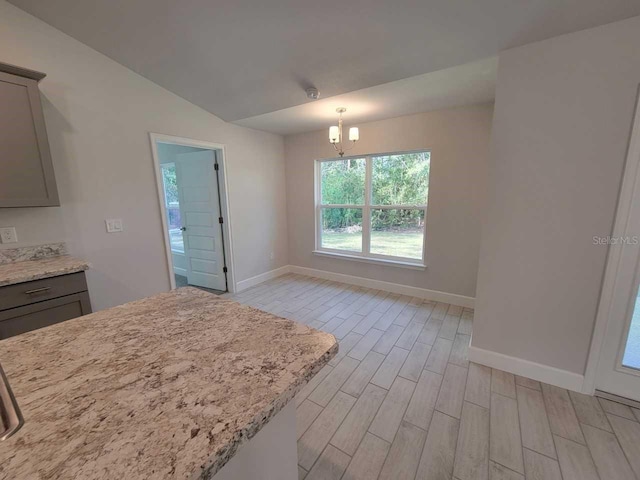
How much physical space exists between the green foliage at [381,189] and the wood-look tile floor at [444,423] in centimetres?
168

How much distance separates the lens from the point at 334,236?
4.20 m

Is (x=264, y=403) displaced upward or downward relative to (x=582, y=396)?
upward

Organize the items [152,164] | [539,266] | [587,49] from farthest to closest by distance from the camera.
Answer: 1. [152,164]
2. [539,266]
3. [587,49]

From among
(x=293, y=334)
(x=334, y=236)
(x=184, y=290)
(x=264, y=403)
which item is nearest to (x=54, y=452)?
(x=264, y=403)

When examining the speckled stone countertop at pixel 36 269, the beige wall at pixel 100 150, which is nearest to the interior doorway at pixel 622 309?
the speckled stone countertop at pixel 36 269

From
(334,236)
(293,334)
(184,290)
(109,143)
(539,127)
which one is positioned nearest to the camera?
(293,334)

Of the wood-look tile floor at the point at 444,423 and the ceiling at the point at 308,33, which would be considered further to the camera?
the ceiling at the point at 308,33

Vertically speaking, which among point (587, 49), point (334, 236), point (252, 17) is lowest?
point (334, 236)

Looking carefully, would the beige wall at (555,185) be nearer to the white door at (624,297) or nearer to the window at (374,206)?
the white door at (624,297)

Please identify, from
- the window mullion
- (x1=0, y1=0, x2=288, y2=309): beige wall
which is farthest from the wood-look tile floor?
(x1=0, y1=0, x2=288, y2=309): beige wall

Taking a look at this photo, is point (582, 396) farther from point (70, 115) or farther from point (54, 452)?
point (70, 115)

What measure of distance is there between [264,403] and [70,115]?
2825 mm

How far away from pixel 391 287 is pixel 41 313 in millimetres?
3443

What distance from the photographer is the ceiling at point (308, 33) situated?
154cm
